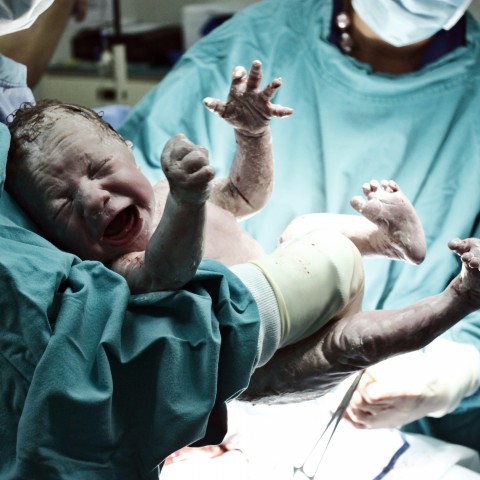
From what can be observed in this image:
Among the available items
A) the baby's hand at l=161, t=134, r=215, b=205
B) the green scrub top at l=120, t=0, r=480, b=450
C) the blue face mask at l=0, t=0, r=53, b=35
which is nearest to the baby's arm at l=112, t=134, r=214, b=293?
the baby's hand at l=161, t=134, r=215, b=205

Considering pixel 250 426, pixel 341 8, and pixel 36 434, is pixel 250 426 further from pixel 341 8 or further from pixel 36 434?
pixel 341 8

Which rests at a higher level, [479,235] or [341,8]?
[341,8]

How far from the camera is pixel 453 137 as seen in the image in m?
1.27

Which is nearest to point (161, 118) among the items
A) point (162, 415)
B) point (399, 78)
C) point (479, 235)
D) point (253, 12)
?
point (253, 12)

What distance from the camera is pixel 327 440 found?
906 millimetres

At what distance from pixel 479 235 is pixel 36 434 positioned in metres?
0.81

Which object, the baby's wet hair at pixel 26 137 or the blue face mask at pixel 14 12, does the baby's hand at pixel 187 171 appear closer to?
the baby's wet hair at pixel 26 137

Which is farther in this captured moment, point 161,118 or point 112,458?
point 161,118

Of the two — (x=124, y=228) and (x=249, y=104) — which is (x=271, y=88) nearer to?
(x=249, y=104)

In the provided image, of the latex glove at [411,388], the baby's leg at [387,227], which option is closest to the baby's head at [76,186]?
the baby's leg at [387,227]

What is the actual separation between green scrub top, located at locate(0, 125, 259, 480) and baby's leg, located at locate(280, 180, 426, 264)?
8.2 inches

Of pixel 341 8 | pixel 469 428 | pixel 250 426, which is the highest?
pixel 341 8

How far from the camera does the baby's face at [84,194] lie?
2.42 feet

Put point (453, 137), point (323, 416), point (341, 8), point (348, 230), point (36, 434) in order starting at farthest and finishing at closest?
point (341, 8), point (453, 137), point (323, 416), point (348, 230), point (36, 434)
